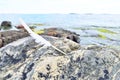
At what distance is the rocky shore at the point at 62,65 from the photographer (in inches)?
291

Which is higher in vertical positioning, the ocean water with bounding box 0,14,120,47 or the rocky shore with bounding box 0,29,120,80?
the rocky shore with bounding box 0,29,120,80

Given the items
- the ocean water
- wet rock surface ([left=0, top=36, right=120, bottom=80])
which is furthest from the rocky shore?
the ocean water

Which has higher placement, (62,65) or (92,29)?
(62,65)

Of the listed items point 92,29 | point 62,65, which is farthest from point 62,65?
point 92,29

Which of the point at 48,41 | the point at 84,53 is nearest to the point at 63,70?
the point at 84,53

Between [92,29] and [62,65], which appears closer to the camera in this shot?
[62,65]

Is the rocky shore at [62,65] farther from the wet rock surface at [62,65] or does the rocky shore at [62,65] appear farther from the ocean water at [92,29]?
the ocean water at [92,29]

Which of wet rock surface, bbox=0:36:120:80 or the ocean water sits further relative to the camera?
the ocean water

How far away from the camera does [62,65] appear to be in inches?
298

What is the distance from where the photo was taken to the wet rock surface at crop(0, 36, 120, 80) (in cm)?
738

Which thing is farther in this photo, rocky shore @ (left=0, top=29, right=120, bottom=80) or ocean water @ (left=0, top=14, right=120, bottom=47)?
ocean water @ (left=0, top=14, right=120, bottom=47)

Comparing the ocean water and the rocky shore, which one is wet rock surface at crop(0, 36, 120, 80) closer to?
the rocky shore

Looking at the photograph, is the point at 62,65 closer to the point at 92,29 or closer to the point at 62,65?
the point at 62,65

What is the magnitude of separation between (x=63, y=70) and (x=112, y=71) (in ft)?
4.02
